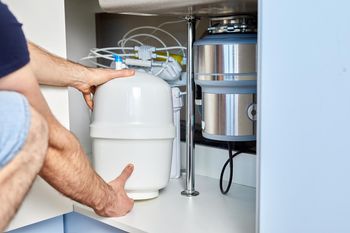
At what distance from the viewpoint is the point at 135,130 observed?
108 centimetres

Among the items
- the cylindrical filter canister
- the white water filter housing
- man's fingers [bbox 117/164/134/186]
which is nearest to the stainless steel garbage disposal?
the cylindrical filter canister

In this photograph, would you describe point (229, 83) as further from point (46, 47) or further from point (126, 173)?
point (46, 47)

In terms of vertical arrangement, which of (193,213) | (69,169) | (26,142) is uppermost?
(26,142)

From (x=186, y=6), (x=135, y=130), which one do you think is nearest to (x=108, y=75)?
(x=135, y=130)

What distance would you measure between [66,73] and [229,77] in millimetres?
391

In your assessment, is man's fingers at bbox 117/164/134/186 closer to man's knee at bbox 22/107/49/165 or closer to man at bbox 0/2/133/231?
man at bbox 0/2/133/231

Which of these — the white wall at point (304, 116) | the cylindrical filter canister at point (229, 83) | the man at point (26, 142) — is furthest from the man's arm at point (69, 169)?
the white wall at point (304, 116)

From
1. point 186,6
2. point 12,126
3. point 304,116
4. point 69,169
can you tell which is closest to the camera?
point 12,126

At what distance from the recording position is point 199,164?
1410mm

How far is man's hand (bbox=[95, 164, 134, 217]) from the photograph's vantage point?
1020 millimetres

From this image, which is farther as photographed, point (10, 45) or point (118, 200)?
point (118, 200)

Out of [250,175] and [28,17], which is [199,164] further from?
[28,17]

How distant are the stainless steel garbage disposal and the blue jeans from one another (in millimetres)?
567

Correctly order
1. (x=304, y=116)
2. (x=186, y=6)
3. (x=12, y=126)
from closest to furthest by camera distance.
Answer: (x=12, y=126)
(x=304, y=116)
(x=186, y=6)
